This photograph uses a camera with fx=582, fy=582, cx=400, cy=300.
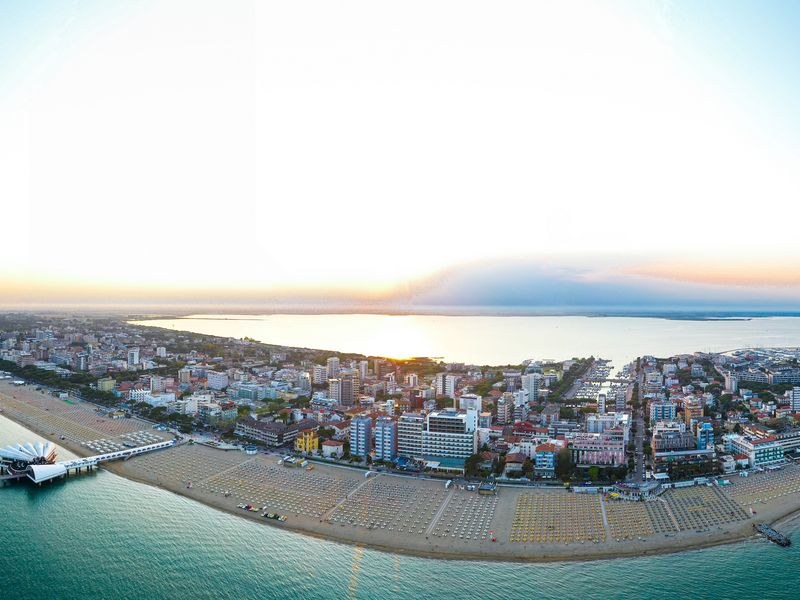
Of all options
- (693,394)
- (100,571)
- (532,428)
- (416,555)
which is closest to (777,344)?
(693,394)

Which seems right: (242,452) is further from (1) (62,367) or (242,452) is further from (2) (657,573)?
(1) (62,367)

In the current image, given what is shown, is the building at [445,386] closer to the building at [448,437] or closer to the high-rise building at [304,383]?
the high-rise building at [304,383]

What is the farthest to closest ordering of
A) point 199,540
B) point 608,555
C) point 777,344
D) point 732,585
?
point 777,344 → point 199,540 → point 608,555 → point 732,585

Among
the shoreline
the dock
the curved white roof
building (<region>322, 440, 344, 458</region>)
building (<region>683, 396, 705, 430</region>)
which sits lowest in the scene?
the shoreline

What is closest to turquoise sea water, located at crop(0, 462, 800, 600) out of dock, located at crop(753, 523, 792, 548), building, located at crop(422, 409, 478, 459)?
dock, located at crop(753, 523, 792, 548)

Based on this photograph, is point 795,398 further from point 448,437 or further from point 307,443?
point 307,443

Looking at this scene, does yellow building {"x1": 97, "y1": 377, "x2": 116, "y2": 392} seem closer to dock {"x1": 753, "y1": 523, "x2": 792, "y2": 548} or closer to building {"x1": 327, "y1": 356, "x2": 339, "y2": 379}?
building {"x1": 327, "y1": 356, "x2": 339, "y2": 379}
